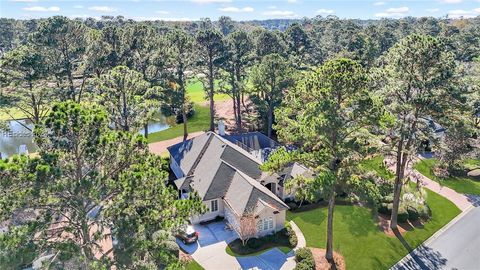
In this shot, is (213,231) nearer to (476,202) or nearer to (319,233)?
(319,233)

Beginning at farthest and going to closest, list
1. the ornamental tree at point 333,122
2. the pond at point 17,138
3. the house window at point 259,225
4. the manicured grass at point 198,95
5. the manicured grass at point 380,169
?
the manicured grass at point 198,95, the pond at point 17,138, the house window at point 259,225, the manicured grass at point 380,169, the ornamental tree at point 333,122

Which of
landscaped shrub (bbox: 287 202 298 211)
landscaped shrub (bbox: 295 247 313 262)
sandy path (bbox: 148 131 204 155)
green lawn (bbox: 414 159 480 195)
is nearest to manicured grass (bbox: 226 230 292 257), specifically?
landscaped shrub (bbox: 295 247 313 262)

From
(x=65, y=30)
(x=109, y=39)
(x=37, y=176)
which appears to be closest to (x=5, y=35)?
(x=109, y=39)

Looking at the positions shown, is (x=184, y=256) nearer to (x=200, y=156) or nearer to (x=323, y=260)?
(x=323, y=260)

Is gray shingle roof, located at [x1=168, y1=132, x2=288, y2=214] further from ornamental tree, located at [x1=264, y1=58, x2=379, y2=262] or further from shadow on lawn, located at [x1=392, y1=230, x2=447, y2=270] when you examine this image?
shadow on lawn, located at [x1=392, y1=230, x2=447, y2=270]

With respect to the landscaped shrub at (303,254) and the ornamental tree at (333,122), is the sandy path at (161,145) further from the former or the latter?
the ornamental tree at (333,122)

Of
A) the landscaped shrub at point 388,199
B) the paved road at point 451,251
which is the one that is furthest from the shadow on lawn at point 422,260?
the landscaped shrub at point 388,199
